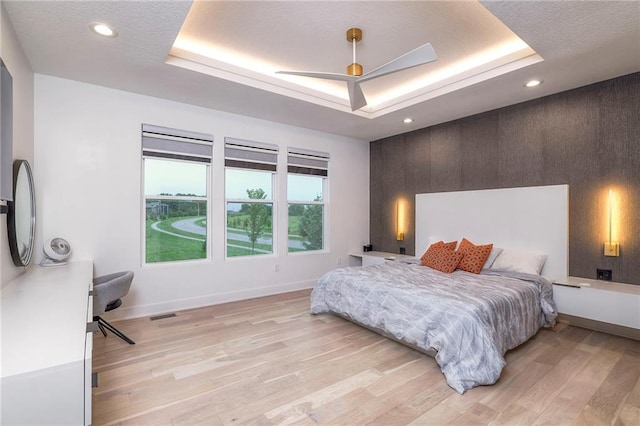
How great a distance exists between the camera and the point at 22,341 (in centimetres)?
114

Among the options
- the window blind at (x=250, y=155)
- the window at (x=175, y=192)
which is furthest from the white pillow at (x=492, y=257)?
the window at (x=175, y=192)

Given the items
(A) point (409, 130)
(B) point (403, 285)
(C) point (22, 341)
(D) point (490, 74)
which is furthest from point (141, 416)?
(A) point (409, 130)

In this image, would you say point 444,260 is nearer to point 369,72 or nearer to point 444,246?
point 444,246

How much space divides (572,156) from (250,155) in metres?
4.09

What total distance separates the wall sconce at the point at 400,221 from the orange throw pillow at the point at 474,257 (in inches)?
56.9

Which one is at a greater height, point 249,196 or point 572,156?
point 572,156

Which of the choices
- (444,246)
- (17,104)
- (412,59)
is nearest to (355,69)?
(412,59)

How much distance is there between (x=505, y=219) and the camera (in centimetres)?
411

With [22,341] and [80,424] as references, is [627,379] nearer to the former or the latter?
[80,424]

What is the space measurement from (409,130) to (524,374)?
3.92m

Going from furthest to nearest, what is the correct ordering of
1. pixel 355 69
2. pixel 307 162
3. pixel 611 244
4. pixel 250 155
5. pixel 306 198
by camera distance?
pixel 306 198 → pixel 307 162 → pixel 250 155 → pixel 611 244 → pixel 355 69

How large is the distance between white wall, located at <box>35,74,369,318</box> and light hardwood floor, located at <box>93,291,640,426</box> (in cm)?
72

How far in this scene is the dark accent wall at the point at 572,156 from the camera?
3236mm

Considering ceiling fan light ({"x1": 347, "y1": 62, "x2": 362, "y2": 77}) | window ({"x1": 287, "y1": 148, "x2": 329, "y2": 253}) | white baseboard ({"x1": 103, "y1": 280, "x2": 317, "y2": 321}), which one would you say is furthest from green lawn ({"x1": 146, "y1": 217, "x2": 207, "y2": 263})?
ceiling fan light ({"x1": 347, "y1": 62, "x2": 362, "y2": 77})
